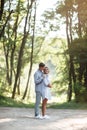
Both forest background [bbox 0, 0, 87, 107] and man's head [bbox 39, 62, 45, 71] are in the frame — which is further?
forest background [bbox 0, 0, 87, 107]

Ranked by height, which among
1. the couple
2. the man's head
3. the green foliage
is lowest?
the green foliage

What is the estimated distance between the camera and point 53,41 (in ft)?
140

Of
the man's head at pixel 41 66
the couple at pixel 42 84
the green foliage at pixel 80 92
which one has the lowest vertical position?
the green foliage at pixel 80 92

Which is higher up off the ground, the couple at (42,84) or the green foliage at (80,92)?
the couple at (42,84)

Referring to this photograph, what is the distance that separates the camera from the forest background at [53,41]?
25578 mm

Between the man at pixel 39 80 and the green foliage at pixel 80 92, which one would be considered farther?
the green foliage at pixel 80 92

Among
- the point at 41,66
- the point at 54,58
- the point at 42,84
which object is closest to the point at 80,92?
the point at 42,84

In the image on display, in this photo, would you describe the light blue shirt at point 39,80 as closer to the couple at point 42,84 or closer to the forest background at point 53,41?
the couple at point 42,84

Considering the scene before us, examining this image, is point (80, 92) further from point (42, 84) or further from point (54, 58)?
point (54, 58)

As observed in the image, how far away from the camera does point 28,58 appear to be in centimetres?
4656

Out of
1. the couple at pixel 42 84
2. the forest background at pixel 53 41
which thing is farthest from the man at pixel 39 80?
the forest background at pixel 53 41

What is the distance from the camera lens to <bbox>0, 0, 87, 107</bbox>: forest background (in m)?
25.6

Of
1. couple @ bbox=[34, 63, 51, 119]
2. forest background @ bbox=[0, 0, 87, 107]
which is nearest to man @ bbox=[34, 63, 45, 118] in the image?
couple @ bbox=[34, 63, 51, 119]

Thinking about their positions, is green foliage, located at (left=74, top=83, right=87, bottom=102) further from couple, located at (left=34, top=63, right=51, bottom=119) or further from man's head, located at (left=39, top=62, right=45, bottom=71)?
man's head, located at (left=39, top=62, right=45, bottom=71)
